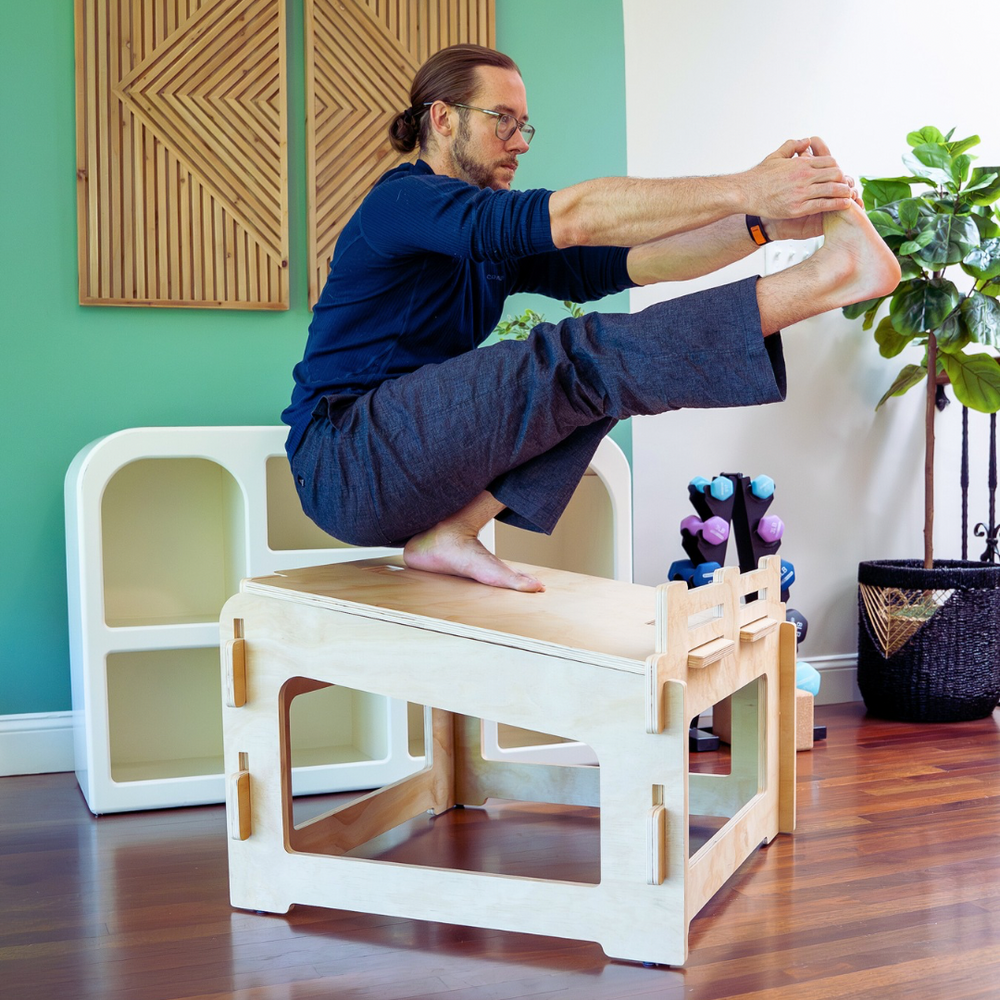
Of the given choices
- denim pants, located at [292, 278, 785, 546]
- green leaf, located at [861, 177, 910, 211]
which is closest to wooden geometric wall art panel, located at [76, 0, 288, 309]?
denim pants, located at [292, 278, 785, 546]

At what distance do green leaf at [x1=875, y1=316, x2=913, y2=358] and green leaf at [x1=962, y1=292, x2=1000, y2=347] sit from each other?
0.15 metres

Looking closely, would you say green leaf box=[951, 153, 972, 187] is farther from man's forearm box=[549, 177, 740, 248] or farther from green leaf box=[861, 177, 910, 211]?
man's forearm box=[549, 177, 740, 248]

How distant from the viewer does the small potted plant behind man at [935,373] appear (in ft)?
8.11

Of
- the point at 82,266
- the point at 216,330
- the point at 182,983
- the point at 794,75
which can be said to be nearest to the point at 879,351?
the point at 794,75

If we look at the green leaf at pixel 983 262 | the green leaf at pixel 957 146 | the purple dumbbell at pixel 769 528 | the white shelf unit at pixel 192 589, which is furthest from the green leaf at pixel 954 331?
the white shelf unit at pixel 192 589

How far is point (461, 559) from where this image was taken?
5.16 ft

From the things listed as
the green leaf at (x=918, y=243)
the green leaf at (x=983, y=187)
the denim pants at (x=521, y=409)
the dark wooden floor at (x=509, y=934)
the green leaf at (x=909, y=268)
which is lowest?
the dark wooden floor at (x=509, y=934)

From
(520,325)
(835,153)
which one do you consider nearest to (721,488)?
(520,325)

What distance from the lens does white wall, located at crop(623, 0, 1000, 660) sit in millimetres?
2607

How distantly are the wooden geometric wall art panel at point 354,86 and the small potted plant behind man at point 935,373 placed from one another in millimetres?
1074

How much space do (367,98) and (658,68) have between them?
2.40ft

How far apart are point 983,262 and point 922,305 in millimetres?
168

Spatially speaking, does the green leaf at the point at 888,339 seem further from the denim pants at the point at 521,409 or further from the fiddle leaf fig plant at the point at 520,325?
the denim pants at the point at 521,409

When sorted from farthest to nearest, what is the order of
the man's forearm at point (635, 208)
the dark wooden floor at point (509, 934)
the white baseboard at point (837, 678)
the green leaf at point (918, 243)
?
1. the white baseboard at point (837, 678)
2. the green leaf at point (918, 243)
3. the man's forearm at point (635, 208)
4. the dark wooden floor at point (509, 934)
